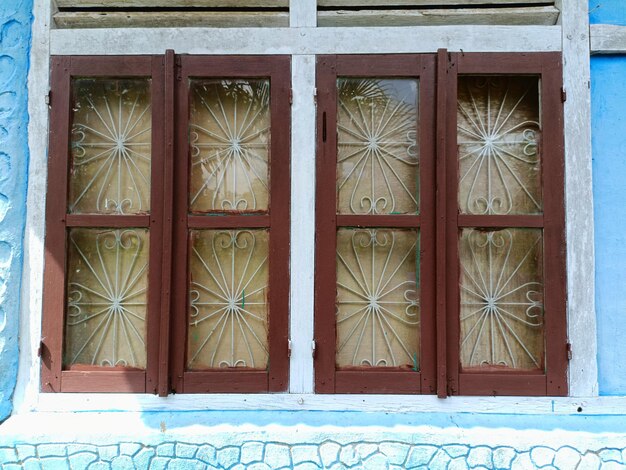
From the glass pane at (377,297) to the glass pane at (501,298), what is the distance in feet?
0.80

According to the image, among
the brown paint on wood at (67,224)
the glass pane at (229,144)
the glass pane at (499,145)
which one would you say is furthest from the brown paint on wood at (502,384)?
the brown paint on wood at (67,224)

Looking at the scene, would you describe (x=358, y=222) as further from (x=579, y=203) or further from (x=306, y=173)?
(x=579, y=203)

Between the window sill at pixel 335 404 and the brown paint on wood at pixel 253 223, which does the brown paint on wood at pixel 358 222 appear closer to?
the window sill at pixel 335 404

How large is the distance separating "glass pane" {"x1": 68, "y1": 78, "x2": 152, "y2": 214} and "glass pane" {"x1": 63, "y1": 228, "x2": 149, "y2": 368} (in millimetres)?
147

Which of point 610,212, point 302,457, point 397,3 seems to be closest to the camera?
point 302,457

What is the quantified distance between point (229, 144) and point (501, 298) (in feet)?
4.78

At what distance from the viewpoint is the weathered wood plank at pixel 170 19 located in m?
2.56

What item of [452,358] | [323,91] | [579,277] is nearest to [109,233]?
[323,91]

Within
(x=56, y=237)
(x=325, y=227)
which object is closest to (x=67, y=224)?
(x=56, y=237)

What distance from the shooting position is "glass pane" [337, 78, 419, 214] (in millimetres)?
2533

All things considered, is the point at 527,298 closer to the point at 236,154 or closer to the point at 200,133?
the point at 236,154

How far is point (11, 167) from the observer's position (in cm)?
247

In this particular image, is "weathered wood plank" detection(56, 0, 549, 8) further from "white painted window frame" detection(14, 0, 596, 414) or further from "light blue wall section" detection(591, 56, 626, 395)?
"light blue wall section" detection(591, 56, 626, 395)

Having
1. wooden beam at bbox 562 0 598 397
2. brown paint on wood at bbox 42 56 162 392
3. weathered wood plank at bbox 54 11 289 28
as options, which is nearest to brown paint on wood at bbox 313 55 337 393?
weathered wood plank at bbox 54 11 289 28
